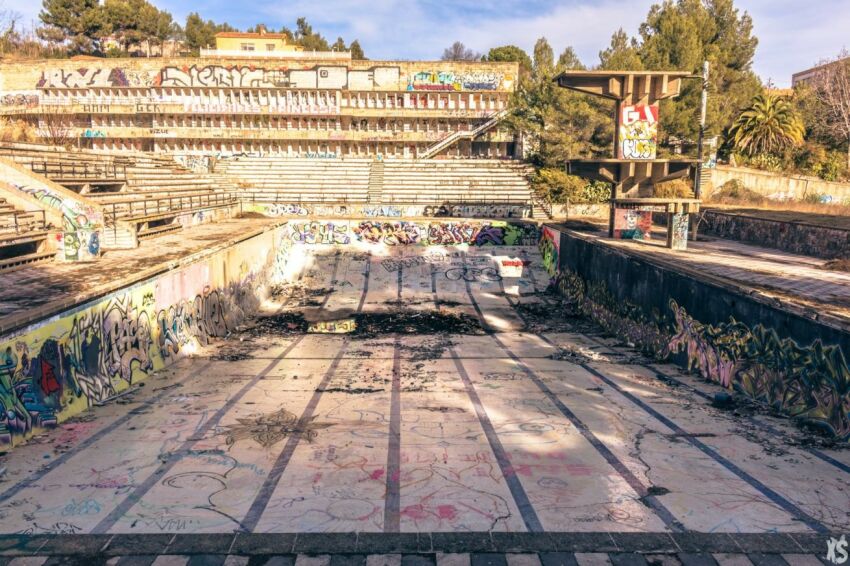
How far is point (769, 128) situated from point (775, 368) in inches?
1709

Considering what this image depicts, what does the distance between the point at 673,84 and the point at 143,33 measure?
94933 millimetres

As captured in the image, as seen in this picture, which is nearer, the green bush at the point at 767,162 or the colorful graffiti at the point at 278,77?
the green bush at the point at 767,162

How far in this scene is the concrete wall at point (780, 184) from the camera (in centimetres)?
4381

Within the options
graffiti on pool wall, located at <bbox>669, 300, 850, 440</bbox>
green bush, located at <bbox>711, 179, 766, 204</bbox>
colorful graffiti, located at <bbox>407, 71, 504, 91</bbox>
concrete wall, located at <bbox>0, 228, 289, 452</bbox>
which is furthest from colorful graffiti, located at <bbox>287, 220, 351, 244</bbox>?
colorful graffiti, located at <bbox>407, 71, 504, 91</bbox>

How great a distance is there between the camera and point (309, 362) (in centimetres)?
1998

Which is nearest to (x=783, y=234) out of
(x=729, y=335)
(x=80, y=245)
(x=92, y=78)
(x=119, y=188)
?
(x=729, y=335)

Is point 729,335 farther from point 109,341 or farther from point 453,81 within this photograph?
point 453,81

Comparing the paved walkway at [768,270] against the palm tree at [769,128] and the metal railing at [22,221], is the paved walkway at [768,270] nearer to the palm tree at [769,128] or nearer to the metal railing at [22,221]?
the metal railing at [22,221]

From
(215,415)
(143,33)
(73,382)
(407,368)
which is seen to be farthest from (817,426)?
(143,33)

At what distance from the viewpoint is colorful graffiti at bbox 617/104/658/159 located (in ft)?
88.8

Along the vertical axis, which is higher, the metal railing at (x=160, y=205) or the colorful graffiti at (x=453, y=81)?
the colorful graffiti at (x=453, y=81)

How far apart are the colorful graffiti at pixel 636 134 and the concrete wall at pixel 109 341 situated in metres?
18.6

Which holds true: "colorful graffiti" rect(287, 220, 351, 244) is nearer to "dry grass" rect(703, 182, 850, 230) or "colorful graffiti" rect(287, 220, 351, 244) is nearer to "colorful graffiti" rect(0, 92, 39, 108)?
"dry grass" rect(703, 182, 850, 230)

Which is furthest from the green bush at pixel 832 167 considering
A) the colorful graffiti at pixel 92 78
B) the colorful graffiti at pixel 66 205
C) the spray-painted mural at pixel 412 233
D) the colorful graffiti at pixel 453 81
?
the colorful graffiti at pixel 92 78
